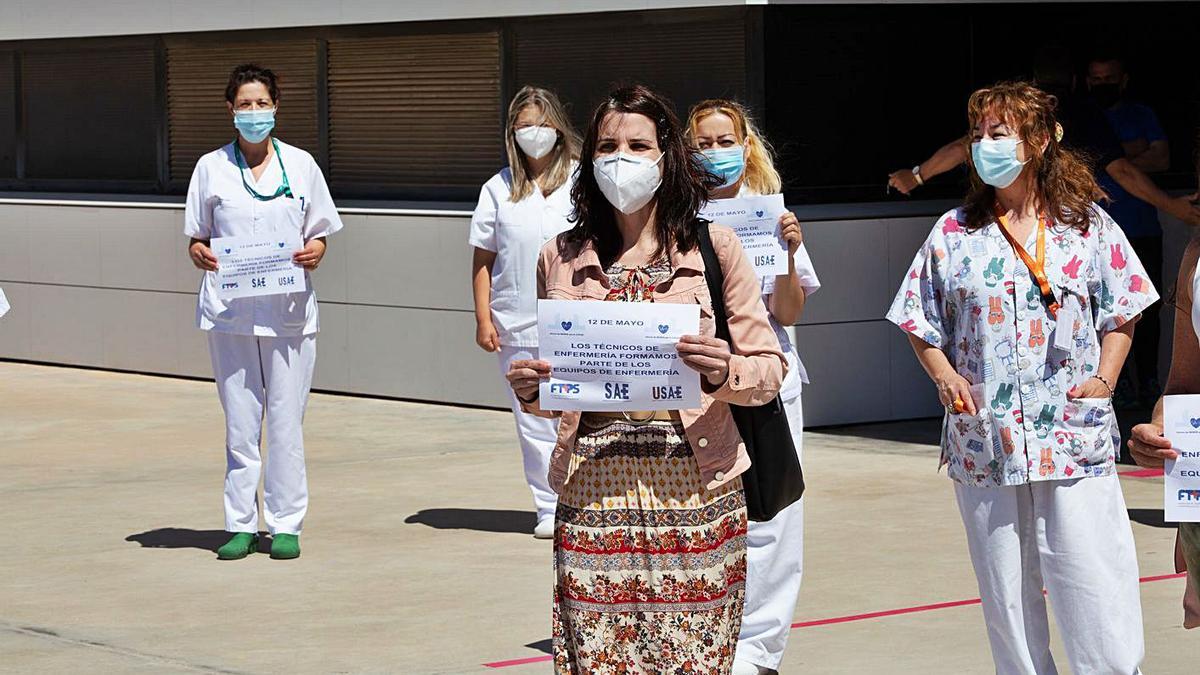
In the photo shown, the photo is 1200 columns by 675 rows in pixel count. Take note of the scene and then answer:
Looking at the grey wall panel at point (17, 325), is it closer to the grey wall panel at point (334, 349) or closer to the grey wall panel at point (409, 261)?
the grey wall panel at point (334, 349)

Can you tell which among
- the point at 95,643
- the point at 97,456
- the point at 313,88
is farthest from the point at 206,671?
the point at 313,88

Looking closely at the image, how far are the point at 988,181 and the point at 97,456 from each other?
8005 mm

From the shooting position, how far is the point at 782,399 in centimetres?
712

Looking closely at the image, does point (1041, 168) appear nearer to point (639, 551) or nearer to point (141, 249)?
point (639, 551)

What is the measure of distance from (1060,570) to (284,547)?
4.42 m

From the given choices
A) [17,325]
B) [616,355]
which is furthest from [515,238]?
[17,325]

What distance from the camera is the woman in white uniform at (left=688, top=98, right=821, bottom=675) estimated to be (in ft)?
23.1

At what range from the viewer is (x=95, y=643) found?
313 inches

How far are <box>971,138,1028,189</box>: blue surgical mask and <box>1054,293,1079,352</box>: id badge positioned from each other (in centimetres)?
36

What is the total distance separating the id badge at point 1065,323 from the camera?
6.01 m

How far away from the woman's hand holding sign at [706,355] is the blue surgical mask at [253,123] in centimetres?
489

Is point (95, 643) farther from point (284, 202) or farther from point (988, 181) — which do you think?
point (988, 181)

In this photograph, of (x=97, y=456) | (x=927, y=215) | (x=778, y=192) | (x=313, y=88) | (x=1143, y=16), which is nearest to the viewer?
(x=778, y=192)

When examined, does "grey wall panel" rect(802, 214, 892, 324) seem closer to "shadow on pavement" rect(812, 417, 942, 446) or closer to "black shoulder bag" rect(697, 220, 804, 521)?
"shadow on pavement" rect(812, 417, 942, 446)
